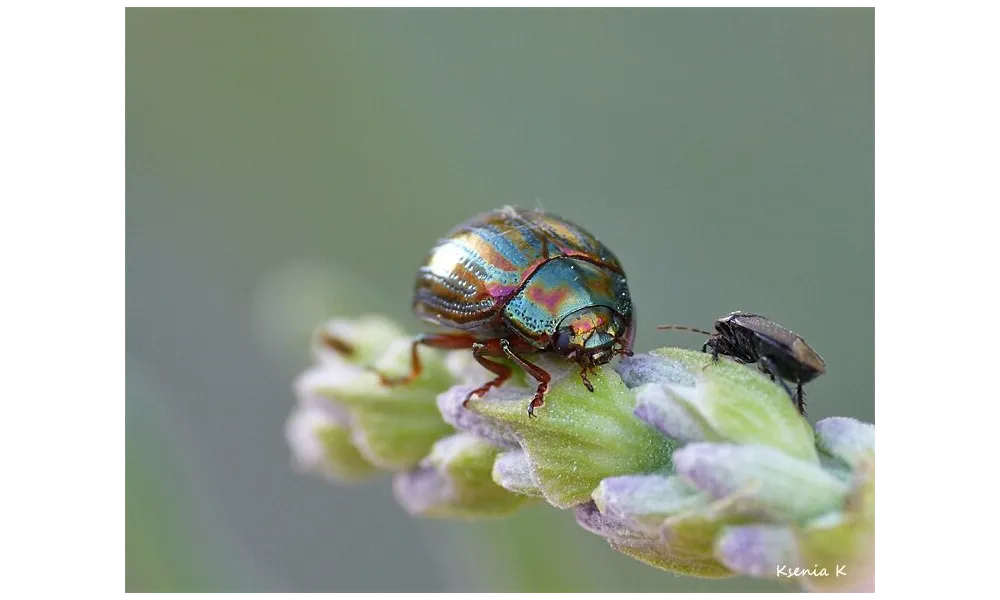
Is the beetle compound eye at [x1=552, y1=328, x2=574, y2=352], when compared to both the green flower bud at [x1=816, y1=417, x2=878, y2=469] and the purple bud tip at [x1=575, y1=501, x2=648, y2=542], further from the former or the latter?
the green flower bud at [x1=816, y1=417, x2=878, y2=469]

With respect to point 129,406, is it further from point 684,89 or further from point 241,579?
point 684,89

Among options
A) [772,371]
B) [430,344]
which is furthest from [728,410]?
[430,344]

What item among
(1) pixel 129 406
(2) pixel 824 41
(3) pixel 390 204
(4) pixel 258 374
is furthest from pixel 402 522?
(2) pixel 824 41

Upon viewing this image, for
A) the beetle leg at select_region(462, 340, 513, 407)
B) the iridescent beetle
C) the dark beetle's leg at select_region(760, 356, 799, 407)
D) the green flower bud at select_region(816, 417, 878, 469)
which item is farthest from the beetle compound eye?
the green flower bud at select_region(816, 417, 878, 469)

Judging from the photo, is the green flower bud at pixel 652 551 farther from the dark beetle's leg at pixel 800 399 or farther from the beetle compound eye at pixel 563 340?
the beetle compound eye at pixel 563 340

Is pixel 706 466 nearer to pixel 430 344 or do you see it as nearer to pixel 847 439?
A: pixel 847 439

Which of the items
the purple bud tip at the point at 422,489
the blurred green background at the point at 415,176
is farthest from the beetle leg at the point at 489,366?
the blurred green background at the point at 415,176
